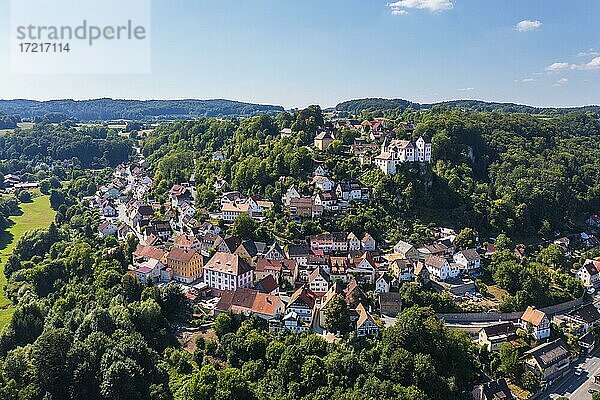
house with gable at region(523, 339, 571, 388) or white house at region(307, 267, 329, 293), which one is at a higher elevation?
white house at region(307, 267, 329, 293)

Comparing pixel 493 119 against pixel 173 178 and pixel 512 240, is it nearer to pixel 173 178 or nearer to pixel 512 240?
pixel 512 240

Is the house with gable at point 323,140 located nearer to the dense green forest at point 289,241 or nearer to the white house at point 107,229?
the dense green forest at point 289,241

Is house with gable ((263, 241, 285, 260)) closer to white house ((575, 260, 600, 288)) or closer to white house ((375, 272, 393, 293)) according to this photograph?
white house ((375, 272, 393, 293))

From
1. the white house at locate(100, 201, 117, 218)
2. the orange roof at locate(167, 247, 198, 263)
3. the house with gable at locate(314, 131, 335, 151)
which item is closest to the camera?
the orange roof at locate(167, 247, 198, 263)

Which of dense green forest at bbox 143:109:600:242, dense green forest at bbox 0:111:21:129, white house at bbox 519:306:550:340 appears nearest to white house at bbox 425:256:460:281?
dense green forest at bbox 143:109:600:242

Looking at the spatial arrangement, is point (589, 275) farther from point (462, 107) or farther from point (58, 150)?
point (462, 107)
